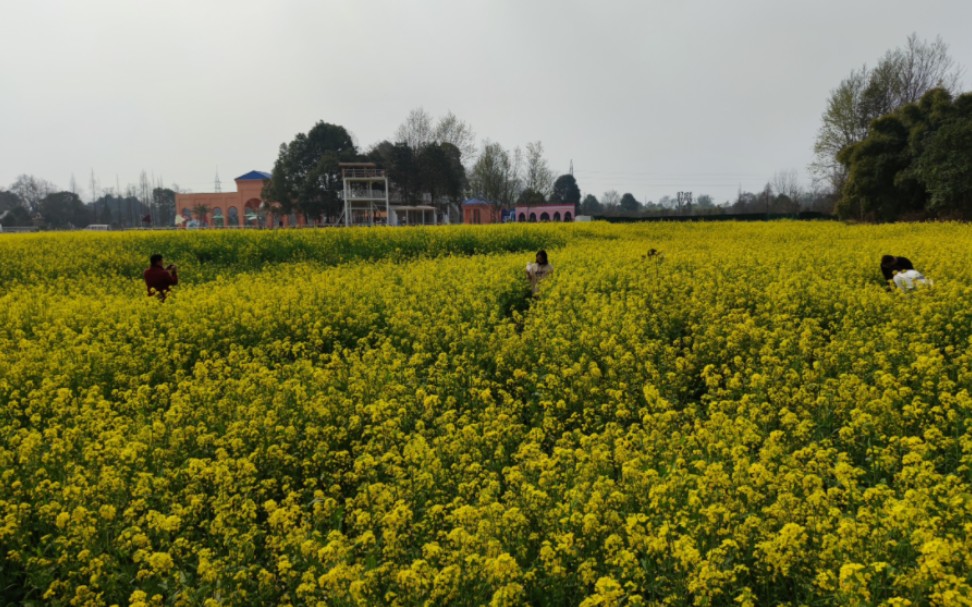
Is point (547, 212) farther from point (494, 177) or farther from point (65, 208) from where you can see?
point (65, 208)

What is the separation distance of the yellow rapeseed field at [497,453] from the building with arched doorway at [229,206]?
6488cm

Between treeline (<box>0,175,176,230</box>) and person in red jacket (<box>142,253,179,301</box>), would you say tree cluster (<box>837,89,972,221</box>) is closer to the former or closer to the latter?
person in red jacket (<box>142,253,179,301</box>)

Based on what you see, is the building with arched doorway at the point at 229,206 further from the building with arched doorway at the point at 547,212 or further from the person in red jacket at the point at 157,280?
the person in red jacket at the point at 157,280

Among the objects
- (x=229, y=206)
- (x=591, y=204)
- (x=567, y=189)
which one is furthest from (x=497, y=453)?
(x=591, y=204)

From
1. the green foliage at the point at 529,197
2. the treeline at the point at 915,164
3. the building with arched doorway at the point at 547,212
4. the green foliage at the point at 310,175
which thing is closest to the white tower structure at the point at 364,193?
the green foliage at the point at 310,175

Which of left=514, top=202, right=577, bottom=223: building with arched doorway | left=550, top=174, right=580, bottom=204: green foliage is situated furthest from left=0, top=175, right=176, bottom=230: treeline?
left=550, top=174, right=580, bottom=204: green foliage

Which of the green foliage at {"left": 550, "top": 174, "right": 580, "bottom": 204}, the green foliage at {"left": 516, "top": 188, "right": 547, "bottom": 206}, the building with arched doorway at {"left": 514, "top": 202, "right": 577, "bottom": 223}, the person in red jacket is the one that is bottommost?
the person in red jacket

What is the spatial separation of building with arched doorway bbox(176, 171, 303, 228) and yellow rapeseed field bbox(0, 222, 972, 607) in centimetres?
6488

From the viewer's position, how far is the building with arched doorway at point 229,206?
72125mm

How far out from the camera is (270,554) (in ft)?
12.3

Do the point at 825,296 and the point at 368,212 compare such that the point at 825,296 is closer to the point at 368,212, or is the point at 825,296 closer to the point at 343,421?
the point at 343,421

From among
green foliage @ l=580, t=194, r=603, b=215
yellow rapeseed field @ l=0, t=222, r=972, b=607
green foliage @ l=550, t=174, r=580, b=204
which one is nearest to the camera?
yellow rapeseed field @ l=0, t=222, r=972, b=607

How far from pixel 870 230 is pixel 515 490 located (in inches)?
996

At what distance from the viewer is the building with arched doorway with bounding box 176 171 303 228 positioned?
237 ft
